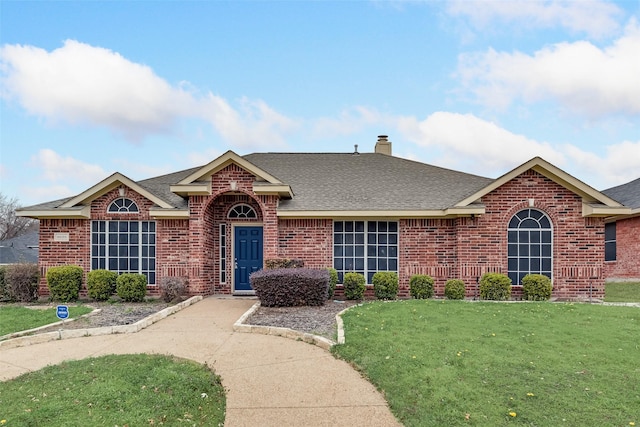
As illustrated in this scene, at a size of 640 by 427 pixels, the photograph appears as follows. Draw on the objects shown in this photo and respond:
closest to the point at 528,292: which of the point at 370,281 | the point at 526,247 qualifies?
the point at 526,247

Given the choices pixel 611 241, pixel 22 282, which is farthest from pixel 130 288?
pixel 611 241

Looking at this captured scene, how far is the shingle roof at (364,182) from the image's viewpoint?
14.0 metres

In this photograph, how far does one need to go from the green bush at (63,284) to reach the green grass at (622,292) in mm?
16265

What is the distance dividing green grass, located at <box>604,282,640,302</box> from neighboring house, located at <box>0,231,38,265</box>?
2957 centimetres

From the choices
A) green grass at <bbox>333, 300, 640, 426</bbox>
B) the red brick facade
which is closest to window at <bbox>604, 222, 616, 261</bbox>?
the red brick facade

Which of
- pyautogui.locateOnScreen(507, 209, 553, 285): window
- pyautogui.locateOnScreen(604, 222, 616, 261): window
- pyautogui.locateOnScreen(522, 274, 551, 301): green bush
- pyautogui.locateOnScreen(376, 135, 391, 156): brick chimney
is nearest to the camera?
pyautogui.locateOnScreen(522, 274, 551, 301): green bush

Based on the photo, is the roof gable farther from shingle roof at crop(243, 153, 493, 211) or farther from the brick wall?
the brick wall

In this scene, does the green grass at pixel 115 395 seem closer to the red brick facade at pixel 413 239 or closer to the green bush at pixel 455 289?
the red brick facade at pixel 413 239

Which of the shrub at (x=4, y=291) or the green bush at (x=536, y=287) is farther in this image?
the shrub at (x=4, y=291)

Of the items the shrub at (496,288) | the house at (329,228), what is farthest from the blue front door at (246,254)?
the shrub at (496,288)

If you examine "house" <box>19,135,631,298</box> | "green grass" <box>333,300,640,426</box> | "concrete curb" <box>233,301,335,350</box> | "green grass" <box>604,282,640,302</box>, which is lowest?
"green grass" <box>604,282,640,302</box>

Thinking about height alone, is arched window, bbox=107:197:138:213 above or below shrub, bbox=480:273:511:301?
above

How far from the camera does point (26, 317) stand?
10.1m

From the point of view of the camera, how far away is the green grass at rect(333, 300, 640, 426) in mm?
4684
